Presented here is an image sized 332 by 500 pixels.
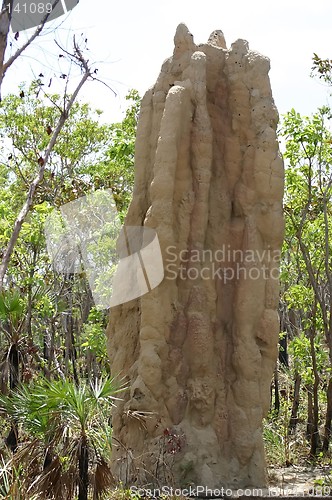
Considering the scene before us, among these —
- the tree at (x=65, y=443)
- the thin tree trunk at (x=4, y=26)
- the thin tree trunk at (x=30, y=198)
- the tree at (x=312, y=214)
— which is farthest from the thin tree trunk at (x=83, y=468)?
the tree at (x=312, y=214)

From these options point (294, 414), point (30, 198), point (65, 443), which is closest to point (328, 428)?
point (294, 414)

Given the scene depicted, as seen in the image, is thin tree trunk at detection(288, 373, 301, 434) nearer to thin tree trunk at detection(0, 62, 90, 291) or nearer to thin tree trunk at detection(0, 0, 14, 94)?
thin tree trunk at detection(0, 62, 90, 291)

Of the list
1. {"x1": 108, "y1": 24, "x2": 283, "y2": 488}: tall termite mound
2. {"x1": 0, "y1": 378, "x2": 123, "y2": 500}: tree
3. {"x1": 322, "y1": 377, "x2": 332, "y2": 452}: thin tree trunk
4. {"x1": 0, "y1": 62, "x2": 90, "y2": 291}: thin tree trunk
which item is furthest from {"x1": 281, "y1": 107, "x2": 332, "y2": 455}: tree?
{"x1": 0, "y1": 378, "x2": 123, "y2": 500}: tree

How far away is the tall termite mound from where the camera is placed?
8.73m

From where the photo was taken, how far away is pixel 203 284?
30.2 feet

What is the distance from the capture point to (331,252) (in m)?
15.5

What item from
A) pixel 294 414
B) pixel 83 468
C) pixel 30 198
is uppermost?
pixel 30 198

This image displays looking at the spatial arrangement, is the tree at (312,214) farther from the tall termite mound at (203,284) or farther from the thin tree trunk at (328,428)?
the tall termite mound at (203,284)

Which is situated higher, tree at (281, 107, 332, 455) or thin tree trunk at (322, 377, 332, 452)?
tree at (281, 107, 332, 455)

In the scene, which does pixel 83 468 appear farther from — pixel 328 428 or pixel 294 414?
pixel 294 414

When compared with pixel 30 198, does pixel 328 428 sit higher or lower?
lower

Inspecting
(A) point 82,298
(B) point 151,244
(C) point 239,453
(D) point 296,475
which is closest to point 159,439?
(C) point 239,453

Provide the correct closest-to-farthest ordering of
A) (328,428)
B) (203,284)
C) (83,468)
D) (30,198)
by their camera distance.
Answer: (83,468), (30,198), (203,284), (328,428)

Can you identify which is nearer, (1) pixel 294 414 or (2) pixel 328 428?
(2) pixel 328 428
